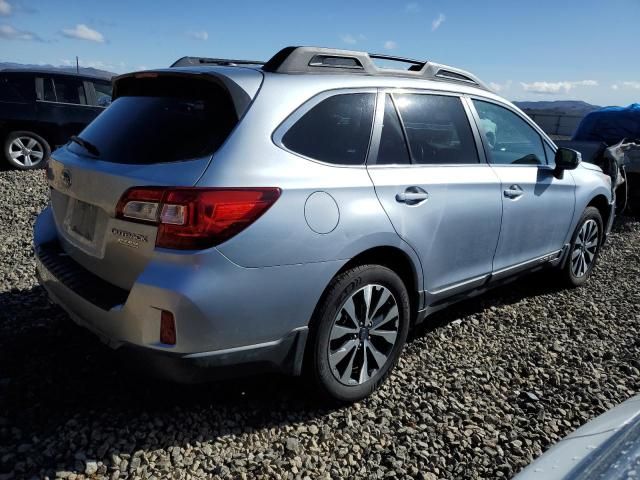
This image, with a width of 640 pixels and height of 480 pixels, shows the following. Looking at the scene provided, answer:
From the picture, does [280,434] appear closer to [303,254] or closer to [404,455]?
[404,455]

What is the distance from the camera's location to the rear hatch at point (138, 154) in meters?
2.19

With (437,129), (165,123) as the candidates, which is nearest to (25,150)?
(165,123)

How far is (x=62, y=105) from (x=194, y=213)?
827 cm

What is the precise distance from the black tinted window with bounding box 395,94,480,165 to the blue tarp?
653 centimetres

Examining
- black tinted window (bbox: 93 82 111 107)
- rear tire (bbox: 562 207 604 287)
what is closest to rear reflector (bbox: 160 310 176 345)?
rear tire (bbox: 562 207 604 287)

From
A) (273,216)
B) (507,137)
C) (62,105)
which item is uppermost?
(507,137)

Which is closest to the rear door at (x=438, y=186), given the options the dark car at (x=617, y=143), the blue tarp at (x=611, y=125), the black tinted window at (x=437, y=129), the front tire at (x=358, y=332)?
the black tinted window at (x=437, y=129)

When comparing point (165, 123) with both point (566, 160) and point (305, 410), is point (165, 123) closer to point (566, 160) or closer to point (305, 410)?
point (305, 410)

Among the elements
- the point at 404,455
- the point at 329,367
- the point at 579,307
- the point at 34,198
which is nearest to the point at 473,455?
the point at 404,455

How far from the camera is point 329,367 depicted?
261 cm

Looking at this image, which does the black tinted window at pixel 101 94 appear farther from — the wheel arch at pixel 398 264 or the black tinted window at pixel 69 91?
the wheel arch at pixel 398 264

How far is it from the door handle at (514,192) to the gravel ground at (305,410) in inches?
39.8

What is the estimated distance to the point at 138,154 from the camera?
2.33 metres

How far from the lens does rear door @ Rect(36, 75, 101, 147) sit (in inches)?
350
